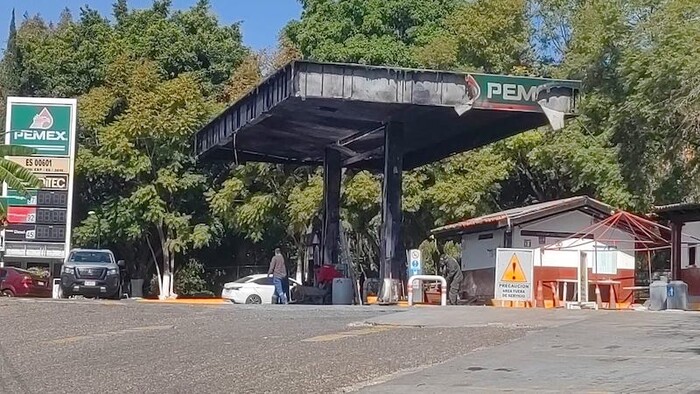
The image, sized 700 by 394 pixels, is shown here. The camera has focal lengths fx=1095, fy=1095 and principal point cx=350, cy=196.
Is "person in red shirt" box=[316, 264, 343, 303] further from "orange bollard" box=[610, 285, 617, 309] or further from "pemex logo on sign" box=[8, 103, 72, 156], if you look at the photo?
"pemex logo on sign" box=[8, 103, 72, 156]

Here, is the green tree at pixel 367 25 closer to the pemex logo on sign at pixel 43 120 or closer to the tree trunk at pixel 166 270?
the tree trunk at pixel 166 270

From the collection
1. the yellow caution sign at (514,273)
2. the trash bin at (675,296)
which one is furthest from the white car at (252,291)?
the trash bin at (675,296)

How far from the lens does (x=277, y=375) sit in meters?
13.1

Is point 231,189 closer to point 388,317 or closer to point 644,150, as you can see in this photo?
point 644,150

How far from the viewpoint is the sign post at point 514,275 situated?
1123 inches

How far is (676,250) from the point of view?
33.2 meters

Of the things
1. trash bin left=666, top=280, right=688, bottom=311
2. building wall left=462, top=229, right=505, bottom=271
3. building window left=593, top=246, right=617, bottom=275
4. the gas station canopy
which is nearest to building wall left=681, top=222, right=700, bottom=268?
building window left=593, top=246, right=617, bottom=275

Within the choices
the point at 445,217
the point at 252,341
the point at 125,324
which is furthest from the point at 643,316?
the point at 445,217

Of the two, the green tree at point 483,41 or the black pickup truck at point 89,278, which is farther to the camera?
the green tree at point 483,41

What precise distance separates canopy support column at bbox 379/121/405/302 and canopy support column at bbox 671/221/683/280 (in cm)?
841

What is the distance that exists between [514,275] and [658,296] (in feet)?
12.0

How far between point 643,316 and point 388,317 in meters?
5.24

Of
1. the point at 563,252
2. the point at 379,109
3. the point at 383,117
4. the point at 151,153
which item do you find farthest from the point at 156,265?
the point at 379,109

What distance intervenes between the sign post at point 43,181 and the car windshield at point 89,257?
3.84 metres
